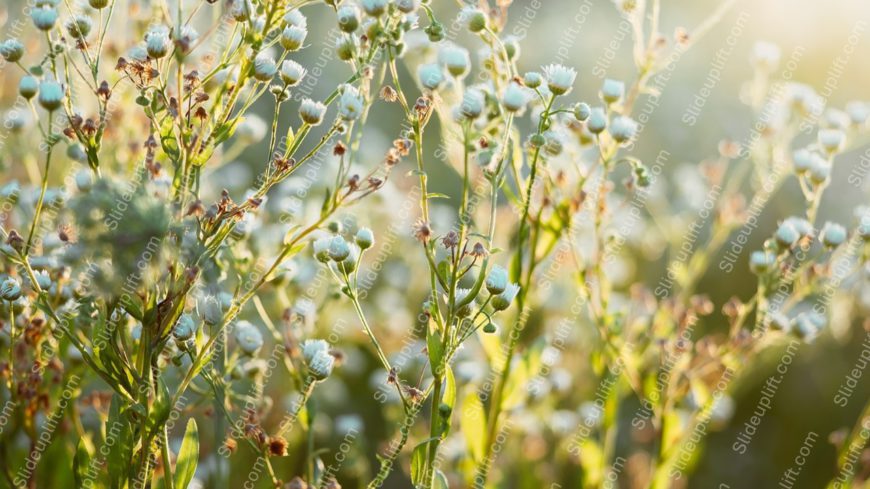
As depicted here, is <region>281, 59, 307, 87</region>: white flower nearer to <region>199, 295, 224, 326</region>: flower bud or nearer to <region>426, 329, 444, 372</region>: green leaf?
<region>199, 295, 224, 326</region>: flower bud

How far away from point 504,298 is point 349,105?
0.46 meters

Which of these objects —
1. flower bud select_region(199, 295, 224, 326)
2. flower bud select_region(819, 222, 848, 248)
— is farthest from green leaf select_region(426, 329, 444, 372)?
flower bud select_region(819, 222, 848, 248)

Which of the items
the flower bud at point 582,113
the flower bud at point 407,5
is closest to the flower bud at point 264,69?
the flower bud at point 407,5

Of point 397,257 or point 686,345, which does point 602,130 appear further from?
point 397,257

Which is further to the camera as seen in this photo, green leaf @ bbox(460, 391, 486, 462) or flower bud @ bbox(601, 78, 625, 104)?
green leaf @ bbox(460, 391, 486, 462)

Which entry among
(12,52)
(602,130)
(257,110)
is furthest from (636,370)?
(257,110)

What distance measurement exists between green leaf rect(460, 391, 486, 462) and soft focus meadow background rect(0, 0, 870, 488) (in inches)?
11.2

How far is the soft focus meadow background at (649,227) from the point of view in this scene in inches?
109

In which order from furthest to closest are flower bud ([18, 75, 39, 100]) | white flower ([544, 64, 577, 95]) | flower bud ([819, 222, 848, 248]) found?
flower bud ([819, 222, 848, 248]) → white flower ([544, 64, 577, 95]) → flower bud ([18, 75, 39, 100])

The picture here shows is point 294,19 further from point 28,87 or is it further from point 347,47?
point 28,87

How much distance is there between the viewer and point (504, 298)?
153 centimetres

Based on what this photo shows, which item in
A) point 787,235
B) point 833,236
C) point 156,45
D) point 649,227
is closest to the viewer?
point 156,45

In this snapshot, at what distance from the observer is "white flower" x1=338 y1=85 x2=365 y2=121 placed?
4.87 ft

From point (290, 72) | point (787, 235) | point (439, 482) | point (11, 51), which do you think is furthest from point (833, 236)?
point (11, 51)
